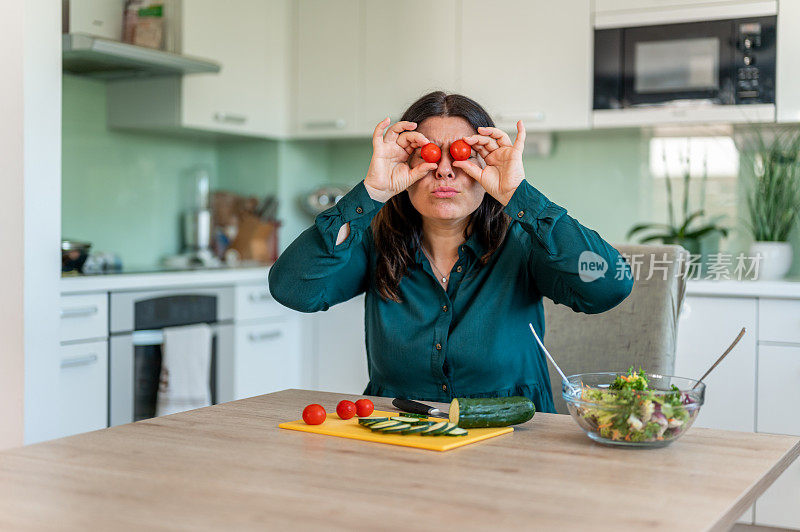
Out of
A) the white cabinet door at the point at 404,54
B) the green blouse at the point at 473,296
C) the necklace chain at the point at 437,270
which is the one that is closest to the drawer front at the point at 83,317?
the green blouse at the point at 473,296

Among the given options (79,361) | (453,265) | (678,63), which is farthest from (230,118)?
Result: (453,265)

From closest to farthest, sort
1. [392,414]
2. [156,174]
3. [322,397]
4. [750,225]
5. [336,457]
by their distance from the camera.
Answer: [336,457] < [392,414] < [322,397] < [750,225] < [156,174]

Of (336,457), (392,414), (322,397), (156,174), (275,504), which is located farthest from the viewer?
(156,174)

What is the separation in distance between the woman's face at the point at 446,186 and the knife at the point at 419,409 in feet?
1.47

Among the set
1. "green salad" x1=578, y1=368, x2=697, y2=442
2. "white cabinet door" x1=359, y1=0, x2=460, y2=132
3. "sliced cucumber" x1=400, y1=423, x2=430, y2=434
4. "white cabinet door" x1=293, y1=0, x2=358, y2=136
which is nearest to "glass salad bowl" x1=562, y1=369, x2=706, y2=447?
"green salad" x1=578, y1=368, x2=697, y2=442

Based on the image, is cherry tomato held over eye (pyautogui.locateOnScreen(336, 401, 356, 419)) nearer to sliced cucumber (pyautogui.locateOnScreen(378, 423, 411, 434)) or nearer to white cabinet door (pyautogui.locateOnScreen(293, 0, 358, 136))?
sliced cucumber (pyautogui.locateOnScreen(378, 423, 411, 434))

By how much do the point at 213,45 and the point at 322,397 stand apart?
104 inches

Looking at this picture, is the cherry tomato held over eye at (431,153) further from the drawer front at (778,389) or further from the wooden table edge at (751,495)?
the drawer front at (778,389)

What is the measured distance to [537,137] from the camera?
4.01 meters

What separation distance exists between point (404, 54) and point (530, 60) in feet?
1.98

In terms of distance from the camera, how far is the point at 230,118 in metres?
3.96

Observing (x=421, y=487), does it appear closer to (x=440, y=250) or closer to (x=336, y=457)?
(x=336, y=457)

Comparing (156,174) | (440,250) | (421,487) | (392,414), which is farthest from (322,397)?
(156,174)

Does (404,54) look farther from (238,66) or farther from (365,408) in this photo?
(365,408)
